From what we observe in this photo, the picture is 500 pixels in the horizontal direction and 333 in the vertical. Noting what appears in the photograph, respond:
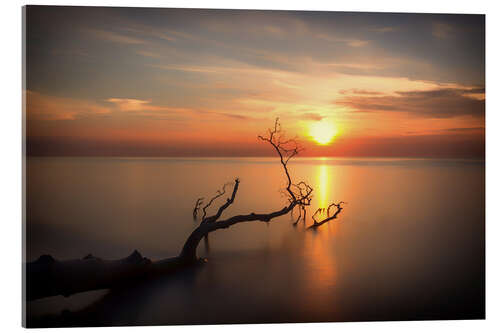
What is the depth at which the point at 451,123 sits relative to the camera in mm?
3564

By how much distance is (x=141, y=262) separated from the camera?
131 inches

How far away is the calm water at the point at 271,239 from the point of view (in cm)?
327

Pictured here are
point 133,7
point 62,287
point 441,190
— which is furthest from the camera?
point 441,190

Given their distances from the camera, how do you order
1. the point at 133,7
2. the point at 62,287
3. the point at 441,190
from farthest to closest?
the point at 441,190 → the point at 133,7 → the point at 62,287

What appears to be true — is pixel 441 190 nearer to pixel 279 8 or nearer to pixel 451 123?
pixel 451 123

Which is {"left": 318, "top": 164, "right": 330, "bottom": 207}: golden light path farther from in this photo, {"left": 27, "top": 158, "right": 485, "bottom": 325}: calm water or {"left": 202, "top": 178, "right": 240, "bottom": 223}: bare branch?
{"left": 202, "top": 178, "right": 240, "bottom": 223}: bare branch

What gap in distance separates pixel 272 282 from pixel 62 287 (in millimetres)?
1476

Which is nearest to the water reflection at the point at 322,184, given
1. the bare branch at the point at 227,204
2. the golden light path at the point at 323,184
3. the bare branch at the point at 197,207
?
the golden light path at the point at 323,184

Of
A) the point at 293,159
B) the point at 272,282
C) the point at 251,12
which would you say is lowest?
the point at 272,282

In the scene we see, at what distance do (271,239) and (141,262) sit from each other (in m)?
1.01

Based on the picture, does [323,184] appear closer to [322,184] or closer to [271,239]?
[322,184]

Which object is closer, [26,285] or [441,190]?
[26,285]

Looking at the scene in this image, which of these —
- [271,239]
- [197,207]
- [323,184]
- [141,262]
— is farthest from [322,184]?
[141,262]
